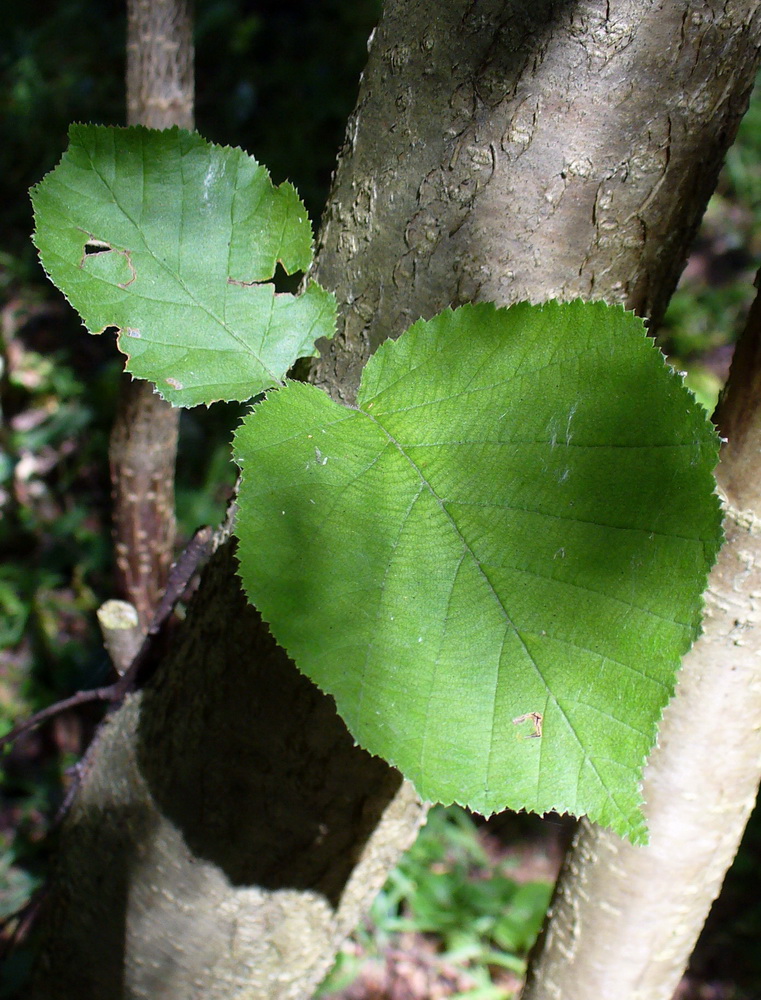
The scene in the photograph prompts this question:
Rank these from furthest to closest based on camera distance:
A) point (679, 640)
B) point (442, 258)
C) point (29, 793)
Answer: point (29, 793)
point (442, 258)
point (679, 640)

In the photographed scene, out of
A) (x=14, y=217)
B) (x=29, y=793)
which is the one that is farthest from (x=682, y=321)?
(x=29, y=793)

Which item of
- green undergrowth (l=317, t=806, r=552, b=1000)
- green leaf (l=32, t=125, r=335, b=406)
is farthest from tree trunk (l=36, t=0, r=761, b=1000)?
green undergrowth (l=317, t=806, r=552, b=1000)

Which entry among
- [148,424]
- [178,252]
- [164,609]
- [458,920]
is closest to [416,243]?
[178,252]

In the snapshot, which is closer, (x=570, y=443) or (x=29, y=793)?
(x=570, y=443)

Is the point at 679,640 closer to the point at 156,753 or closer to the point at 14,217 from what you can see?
the point at 156,753

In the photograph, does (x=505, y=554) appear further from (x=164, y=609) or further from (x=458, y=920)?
(x=458, y=920)

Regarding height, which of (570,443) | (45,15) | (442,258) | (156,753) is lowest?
(156,753)

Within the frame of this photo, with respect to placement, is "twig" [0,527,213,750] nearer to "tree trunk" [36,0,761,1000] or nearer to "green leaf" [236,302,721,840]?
"tree trunk" [36,0,761,1000]
